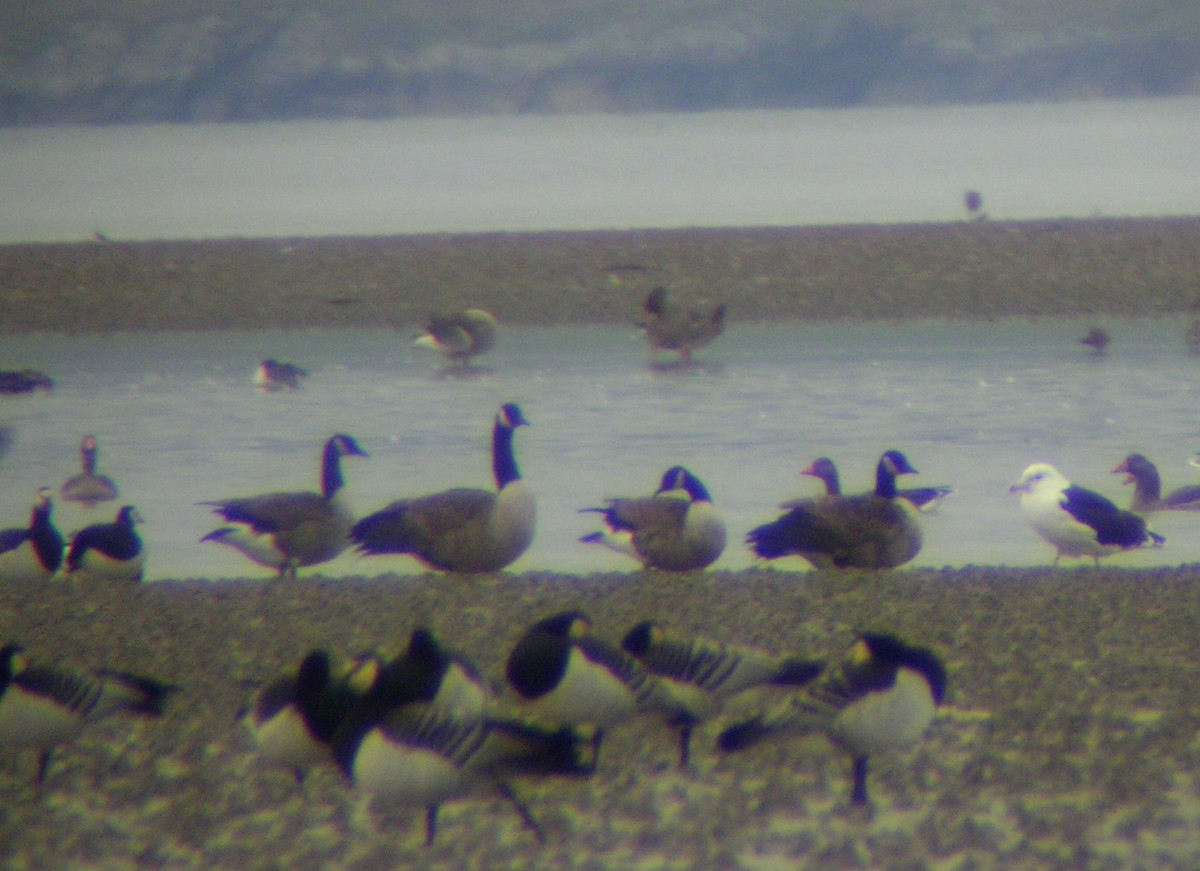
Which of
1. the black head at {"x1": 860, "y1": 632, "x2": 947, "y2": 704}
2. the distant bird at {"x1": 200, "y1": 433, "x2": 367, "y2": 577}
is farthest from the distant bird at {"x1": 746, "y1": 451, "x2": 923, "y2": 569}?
the black head at {"x1": 860, "y1": 632, "x2": 947, "y2": 704}

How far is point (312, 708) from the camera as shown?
475 cm

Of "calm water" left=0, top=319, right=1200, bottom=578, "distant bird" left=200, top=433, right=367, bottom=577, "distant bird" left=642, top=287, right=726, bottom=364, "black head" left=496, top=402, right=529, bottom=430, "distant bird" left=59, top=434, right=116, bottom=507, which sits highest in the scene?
"distant bird" left=642, top=287, right=726, bottom=364

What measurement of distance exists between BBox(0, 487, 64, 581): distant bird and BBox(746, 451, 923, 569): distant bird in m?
3.05

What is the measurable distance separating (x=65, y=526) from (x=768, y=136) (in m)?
95.3

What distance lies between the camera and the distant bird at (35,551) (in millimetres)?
7598

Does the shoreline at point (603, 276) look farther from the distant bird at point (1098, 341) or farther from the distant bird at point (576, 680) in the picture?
the distant bird at point (576, 680)


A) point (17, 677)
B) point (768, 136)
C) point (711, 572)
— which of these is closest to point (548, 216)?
point (711, 572)

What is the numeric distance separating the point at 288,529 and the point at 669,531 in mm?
1773

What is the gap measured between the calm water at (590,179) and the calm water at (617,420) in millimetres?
11634

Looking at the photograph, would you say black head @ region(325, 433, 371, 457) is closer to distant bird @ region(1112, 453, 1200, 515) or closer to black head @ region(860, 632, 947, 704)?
distant bird @ region(1112, 453, 1200, 515)

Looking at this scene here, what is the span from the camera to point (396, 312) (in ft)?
67.5

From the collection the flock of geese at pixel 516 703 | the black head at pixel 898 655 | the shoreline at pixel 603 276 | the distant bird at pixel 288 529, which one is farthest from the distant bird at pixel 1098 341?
the black head at pixel 898 655

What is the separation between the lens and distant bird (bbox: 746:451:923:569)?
7316 millimetres

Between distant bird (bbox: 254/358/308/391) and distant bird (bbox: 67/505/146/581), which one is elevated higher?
distant bird (bbox: 254/358/308/391)
